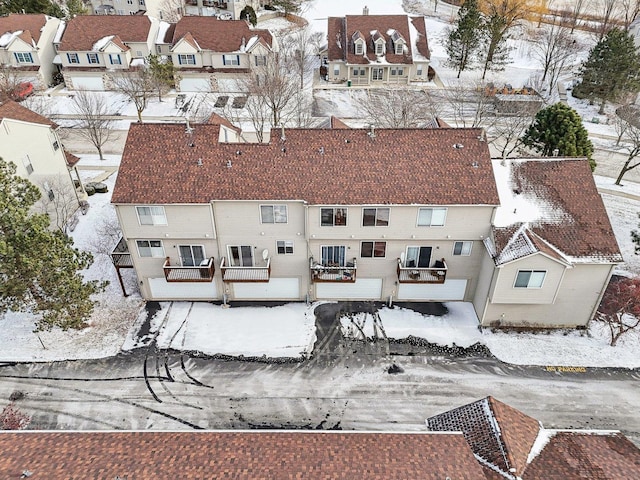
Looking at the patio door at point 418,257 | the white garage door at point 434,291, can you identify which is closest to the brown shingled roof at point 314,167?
the patio door at point 418,257

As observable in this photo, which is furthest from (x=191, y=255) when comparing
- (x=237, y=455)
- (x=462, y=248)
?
(x=462, y=248)

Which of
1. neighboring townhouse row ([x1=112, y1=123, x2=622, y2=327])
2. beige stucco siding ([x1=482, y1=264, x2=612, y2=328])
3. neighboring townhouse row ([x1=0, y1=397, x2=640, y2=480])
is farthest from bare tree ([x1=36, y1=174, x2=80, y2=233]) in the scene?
beige stucco siding ([x1=482, y1=264, x2=612, y2=328])

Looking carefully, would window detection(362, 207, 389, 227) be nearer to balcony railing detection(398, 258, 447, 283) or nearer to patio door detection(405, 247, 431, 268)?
patio door detection(405, 247, 431, 268)

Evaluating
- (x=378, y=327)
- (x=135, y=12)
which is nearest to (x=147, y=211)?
(x=378, y=327)

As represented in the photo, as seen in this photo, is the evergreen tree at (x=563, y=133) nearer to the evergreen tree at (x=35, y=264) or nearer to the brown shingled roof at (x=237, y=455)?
the brown shingled roof at (x=237, y=455)

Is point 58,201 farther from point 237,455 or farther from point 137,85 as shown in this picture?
point 237,455

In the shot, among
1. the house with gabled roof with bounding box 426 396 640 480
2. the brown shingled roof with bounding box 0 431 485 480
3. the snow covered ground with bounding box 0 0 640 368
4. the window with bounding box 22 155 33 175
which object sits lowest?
the snow covered ground with bounding box 0 0 640 368
